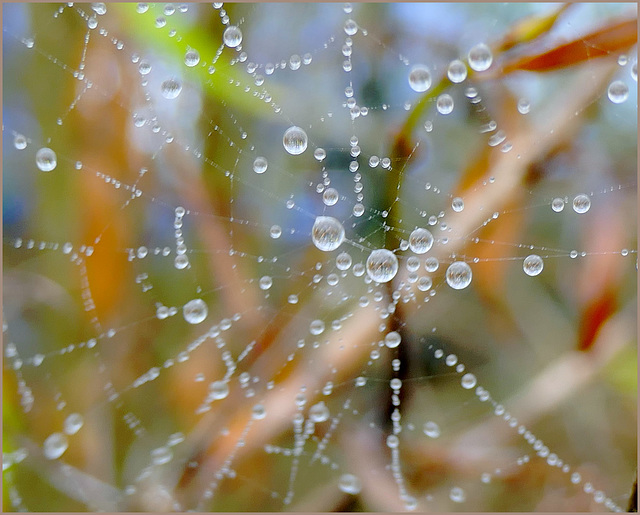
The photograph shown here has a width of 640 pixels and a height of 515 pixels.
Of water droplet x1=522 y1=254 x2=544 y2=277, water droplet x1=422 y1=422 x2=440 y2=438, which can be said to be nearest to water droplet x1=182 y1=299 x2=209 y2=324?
water droplet x1=422 y1=422 x2=440 y2=438

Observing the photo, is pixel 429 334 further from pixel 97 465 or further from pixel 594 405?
pixel 97 465

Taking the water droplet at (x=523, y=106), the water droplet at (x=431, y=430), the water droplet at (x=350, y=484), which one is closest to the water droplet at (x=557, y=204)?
the water droplet at (x=523, y=106)

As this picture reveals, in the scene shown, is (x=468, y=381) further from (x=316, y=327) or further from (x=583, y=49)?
(x=583, y=49)

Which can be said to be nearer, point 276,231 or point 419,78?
point 419,78

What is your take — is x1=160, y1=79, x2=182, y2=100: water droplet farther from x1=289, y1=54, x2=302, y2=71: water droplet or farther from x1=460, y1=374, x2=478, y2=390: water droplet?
x1=460, y1=374, x2=478, y2=390: water droplet

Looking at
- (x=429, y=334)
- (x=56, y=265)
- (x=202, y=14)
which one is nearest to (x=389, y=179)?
(x=429, y=334)

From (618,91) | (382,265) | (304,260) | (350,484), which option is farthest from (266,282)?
(618,91)

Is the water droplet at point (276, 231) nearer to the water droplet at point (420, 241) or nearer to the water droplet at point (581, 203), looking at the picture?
the water droplet at point (420, 241)
